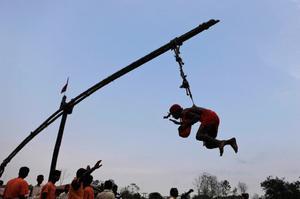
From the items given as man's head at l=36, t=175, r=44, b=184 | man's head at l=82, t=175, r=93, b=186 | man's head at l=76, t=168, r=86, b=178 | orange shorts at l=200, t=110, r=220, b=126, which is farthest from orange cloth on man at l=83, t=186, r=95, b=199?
orange shorts at l=200, t=110, r=220, b=126

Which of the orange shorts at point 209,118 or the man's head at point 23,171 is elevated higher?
the orange shorts at point 209,118

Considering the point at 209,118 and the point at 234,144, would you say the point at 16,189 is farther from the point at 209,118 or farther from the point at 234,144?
the point at 234,144

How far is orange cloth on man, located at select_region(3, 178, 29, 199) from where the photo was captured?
964cm

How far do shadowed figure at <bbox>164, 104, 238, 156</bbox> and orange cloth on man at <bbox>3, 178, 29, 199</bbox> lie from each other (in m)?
4.02

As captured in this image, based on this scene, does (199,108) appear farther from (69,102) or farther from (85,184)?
(69,102)

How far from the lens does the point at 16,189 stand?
9.65 metres

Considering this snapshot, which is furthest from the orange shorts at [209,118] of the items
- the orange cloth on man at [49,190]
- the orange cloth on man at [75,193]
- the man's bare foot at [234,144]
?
the orange cloth on man at [49,190]

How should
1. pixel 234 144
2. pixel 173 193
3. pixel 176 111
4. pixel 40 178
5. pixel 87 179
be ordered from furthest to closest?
pixel 40 178
pixel 173 193
pixel 87 179
pixel 176 111
pixel 234 144

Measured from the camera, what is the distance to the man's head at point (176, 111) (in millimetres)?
9305

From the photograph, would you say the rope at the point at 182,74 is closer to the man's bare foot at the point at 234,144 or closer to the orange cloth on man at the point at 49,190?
the man's bare foot at the point at 234,144

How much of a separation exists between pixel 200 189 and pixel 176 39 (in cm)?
10514

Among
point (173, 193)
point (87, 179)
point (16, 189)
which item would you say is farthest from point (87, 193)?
point (173, 193)

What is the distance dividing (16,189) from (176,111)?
447cm

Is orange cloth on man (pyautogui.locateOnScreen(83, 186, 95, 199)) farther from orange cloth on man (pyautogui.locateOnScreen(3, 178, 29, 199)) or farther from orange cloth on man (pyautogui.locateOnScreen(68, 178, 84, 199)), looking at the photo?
orange cloth on man (pyautogui.locateOnScreen(3, 178, 29, 199))
